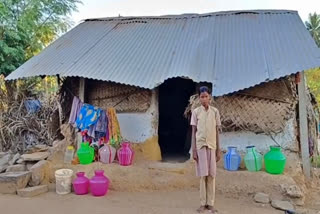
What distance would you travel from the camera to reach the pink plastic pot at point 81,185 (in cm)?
591

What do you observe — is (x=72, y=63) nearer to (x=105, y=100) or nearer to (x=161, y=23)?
(x=105, y=100)

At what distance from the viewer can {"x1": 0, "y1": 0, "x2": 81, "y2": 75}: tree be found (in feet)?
34.2

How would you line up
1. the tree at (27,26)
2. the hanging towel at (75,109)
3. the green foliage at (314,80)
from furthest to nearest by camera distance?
the green foliage at (314,80), the tree at (27,26), the hanging towel at (75,109)

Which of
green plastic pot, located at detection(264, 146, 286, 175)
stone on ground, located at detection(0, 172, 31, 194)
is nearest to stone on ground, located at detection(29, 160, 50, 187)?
stone on ground, located at detection(0, 172, 31, 194)

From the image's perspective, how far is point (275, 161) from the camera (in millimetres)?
5898

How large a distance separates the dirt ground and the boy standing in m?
0.35

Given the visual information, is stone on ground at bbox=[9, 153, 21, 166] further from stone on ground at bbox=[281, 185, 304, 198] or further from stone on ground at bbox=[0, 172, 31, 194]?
stone on ground at bbox=[281, 185, 304, 198]

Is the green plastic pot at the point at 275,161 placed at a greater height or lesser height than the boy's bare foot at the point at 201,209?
greater

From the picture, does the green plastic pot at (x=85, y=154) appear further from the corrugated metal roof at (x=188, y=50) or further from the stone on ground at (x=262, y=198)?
the stone on ground at (x=262, y=198)

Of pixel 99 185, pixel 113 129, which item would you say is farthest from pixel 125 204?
pixel 113 129

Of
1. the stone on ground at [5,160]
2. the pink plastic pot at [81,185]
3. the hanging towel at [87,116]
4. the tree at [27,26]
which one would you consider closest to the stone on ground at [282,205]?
the pink plastic pot at [81,185]

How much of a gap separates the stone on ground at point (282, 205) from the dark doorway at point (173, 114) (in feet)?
13.7

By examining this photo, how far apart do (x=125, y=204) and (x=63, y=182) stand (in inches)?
51.4

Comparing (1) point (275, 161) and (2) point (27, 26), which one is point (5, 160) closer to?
(2) point (27, 26)
